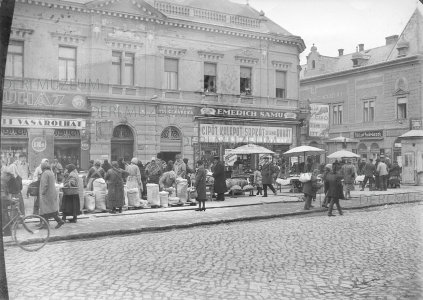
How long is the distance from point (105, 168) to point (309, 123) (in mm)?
16527

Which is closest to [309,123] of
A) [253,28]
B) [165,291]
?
[253,28]

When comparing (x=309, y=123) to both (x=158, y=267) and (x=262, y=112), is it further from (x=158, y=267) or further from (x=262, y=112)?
(x=158, y=267)

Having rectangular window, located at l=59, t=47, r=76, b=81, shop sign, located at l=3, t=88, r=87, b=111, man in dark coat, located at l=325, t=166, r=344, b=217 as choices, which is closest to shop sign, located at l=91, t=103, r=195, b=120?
shop sign, located at l=3, t=88, r=87, b=111

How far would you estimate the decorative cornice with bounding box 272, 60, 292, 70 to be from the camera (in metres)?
27.7

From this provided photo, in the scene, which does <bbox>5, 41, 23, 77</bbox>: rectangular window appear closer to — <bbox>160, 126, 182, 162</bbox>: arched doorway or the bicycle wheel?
<bbox>160, 126, 182, 162</bbox>: arched doorway

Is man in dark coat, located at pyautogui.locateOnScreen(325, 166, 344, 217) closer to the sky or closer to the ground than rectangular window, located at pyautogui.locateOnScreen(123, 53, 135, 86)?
closer to the ground

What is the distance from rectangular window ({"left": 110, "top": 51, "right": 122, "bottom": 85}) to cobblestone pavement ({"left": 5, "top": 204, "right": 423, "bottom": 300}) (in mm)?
14340

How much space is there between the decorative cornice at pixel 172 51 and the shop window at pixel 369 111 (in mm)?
20368

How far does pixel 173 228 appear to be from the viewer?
1213 cm

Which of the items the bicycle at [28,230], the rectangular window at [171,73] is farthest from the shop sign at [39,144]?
the bicycle at [28,230]

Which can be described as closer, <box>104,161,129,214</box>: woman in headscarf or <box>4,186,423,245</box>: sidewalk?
<box>4,186,423,245</box>: sidewalk

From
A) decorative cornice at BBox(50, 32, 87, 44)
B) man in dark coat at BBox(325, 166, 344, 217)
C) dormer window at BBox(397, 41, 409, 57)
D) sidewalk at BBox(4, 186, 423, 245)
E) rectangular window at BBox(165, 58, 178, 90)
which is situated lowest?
sidewalk at BBox(4, 186, 423, 245)

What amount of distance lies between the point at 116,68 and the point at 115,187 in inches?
449

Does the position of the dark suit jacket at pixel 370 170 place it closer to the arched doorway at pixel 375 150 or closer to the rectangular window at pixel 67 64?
the rectangular window at pixel 67 64
